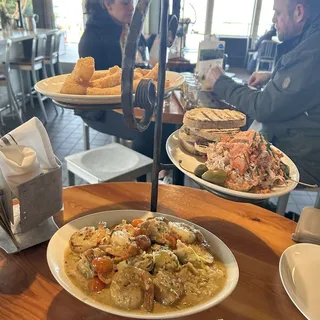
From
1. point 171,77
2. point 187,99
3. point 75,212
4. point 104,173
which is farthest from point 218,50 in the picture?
point 75,212

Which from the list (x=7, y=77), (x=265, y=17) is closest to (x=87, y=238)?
(x=7, y=77)

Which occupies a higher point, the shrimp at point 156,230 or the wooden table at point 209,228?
the shrimp at point 156,230

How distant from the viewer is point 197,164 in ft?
2.55

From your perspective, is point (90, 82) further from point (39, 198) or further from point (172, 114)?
point (172, 114)

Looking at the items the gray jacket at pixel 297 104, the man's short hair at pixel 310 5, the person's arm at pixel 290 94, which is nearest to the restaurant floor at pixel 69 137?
the gray jacket at pixel 297 104

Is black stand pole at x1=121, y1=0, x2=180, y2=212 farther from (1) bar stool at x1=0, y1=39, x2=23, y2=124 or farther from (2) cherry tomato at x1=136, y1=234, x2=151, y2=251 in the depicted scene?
(1) bar stool at x1=0, y1=39, x2=23, y2=124

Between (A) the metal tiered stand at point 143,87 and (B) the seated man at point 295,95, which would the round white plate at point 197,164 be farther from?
(B) the seated man at point 295,95

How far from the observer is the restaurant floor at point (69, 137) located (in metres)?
2.69

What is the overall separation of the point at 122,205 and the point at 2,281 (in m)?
0.39

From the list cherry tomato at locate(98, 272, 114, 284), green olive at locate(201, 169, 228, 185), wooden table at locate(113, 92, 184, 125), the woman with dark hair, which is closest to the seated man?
wooden table at locate(113, 92, 184, 125)

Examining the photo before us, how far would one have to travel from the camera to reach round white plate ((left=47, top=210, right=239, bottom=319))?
559 millimetres

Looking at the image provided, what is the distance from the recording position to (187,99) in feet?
5.77

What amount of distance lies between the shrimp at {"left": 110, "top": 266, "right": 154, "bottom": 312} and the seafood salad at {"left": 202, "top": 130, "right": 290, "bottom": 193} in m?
0.23

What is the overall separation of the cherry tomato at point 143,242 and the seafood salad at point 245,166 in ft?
0.56
